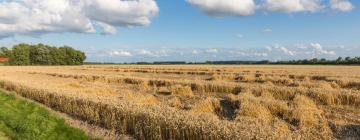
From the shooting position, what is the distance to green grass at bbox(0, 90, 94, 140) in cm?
1448

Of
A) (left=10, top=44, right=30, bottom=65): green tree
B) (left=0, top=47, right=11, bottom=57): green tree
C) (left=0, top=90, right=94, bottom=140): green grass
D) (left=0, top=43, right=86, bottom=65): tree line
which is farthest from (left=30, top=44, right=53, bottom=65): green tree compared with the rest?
(left=0, top=90, right=94, bottom=140): green grass

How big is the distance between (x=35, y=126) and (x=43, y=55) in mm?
142486

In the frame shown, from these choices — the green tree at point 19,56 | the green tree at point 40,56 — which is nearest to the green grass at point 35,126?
the green tree at point 19,56

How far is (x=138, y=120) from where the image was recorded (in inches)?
525

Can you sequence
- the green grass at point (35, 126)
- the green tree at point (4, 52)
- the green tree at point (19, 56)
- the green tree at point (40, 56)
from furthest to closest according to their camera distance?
the green tree at point (40, 56) < the green tree at point (4, 52) < the green tree at point (19, 56) < the green grass at point (35, 126)

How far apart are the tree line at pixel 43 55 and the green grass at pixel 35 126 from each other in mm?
135725

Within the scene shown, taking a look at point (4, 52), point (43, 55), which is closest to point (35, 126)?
point (43, 55)

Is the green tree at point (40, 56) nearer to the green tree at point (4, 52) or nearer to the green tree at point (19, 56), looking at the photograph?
the green tree at point (19, 56)

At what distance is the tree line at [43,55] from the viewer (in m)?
150

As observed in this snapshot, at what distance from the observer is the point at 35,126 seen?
1606cm

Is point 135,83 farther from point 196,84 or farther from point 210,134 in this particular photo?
point 210,134

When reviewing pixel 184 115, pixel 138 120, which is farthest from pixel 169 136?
pixel 138 120

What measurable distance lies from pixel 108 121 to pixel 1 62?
14043cm

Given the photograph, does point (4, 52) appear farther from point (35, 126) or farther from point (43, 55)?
point (35, 126)
